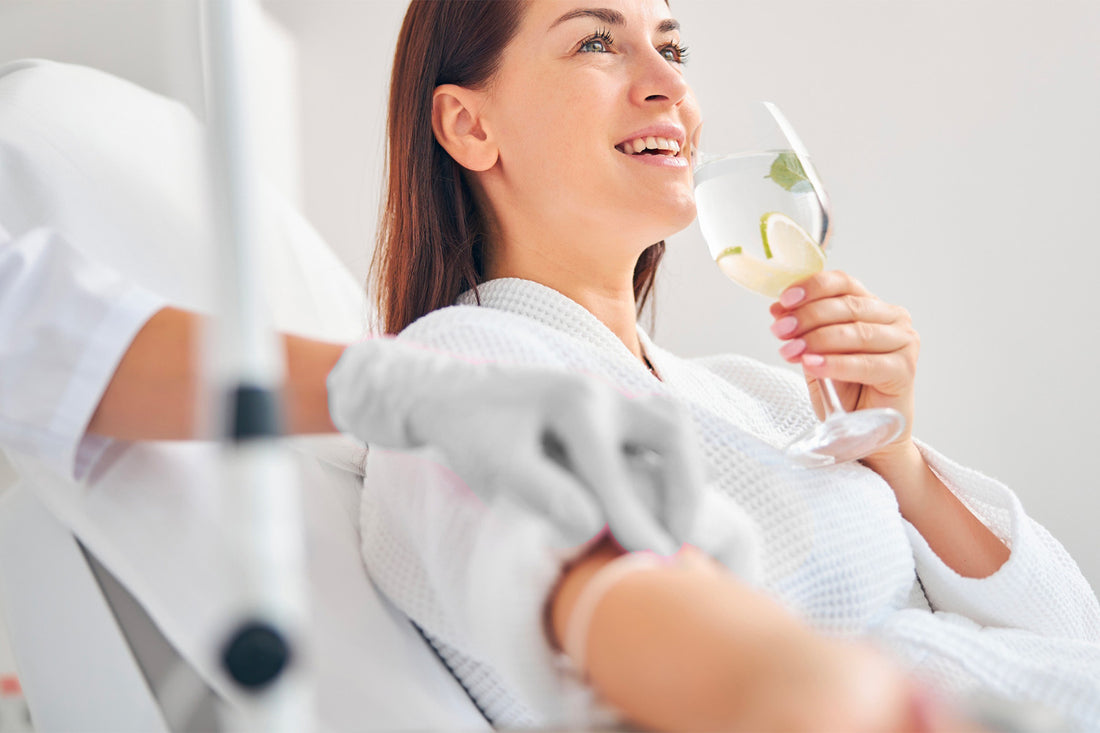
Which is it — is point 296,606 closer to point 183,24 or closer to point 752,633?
point 752,633

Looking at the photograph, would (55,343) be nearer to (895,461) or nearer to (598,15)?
(598,15)

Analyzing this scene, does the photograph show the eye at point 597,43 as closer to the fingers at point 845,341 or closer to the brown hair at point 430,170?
the brown hair at point 430,170

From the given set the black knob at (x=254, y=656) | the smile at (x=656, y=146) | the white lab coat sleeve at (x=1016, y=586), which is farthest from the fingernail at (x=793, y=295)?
the black knob at (x=254, y=656)

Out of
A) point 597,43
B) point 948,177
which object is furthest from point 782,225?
point 948,177

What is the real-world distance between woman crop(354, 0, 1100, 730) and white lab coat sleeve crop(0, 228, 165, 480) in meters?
0.26

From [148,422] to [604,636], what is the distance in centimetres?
47

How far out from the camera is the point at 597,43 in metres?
1.22

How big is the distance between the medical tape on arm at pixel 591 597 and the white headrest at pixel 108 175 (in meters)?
0.50

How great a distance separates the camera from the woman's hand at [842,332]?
1.09 meters

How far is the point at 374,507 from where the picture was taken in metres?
0.90

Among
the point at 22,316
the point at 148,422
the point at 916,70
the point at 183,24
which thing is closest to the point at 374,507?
the point at 148,422

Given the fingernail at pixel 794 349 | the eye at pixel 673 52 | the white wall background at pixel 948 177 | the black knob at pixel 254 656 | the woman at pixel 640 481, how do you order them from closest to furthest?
the black knob at pixel 254 656 → the woman at pixel 640 481 → the fingernail at pixel 794 349 → the eye at pixel 673 52 → the white wall background at pixel 948 177

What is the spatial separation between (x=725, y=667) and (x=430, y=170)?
3.28 ft

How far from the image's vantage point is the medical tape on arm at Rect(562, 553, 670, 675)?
1.79ft
